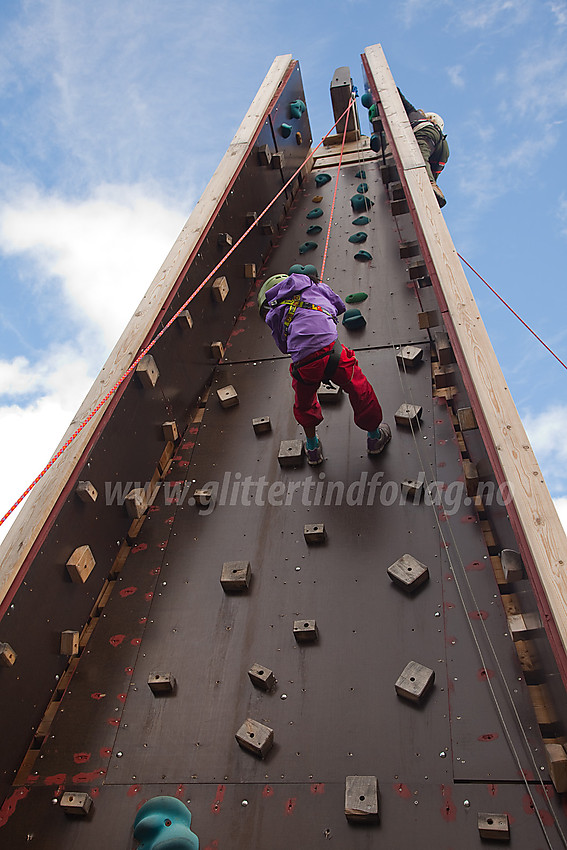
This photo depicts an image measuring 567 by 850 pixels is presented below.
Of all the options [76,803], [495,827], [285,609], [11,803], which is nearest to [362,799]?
[495,827]

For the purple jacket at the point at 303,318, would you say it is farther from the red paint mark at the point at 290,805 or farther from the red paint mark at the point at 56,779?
the red paint mark at the point at 56,779

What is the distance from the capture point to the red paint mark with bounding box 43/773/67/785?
2424 mm

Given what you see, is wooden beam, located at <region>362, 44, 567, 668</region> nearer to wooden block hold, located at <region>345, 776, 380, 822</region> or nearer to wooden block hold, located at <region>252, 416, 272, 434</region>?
wooden block hold, located at <region>345, 776, 380, 822</region>

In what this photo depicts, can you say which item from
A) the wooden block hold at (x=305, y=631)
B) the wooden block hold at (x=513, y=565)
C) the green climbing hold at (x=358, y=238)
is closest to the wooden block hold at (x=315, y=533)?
the wooden block hold at (x=305, y=631)

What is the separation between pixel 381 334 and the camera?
4285mm

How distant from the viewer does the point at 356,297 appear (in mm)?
4566

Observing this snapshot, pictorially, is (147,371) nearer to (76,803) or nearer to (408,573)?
(408,573)

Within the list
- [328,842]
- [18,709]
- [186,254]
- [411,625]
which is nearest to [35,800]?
[18,709]

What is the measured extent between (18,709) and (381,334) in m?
2.93

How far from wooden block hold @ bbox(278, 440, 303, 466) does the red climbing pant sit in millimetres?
194

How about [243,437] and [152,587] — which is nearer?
[152,587]

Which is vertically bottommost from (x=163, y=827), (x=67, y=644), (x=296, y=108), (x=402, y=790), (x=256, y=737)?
(x=163, y=827)

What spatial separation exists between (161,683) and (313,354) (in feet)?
5.30

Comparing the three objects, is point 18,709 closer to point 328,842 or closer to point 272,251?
point 328,842
